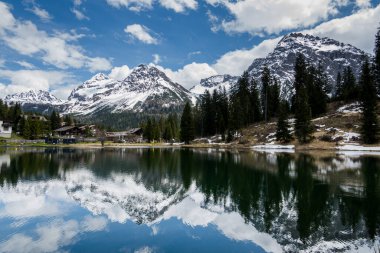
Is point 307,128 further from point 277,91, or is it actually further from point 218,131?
point 218,131

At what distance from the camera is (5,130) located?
503 ft

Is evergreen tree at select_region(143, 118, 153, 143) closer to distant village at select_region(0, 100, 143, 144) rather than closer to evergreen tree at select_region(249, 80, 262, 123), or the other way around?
distant village at select_region(0, 100, 143, 144)

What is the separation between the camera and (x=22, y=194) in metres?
31.0

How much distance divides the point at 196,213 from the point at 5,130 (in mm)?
157421

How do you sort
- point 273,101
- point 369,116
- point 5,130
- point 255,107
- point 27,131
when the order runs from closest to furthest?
point 369,116
point 273,101
point 255,107
point 27,131
point 5,130

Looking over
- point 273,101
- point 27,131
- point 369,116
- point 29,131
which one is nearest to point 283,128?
point 369,116

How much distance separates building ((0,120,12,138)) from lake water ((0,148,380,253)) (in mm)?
Result: 125026

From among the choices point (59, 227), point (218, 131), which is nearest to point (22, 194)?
point (59, 227)

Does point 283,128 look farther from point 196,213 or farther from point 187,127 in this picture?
point 196,213

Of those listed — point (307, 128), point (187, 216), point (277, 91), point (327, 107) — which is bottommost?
point (187, 216)

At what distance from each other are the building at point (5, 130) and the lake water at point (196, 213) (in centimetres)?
12503

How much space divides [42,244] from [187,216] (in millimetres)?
10738

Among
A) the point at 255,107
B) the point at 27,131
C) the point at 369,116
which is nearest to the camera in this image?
the point at 369,116

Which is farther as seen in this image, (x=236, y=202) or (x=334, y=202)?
(x=236, y=202)
